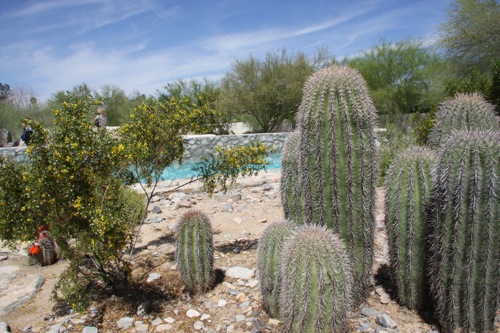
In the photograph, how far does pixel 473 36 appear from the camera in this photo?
13500 mm

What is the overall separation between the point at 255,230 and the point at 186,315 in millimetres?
2453

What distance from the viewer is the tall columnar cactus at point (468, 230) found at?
2.55 m

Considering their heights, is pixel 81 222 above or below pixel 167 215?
above

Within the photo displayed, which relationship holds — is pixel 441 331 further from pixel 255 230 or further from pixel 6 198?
pixel 6 198

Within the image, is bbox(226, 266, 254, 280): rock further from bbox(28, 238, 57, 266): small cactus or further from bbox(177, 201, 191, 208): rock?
bbox(177, 201, 191, 208): rock

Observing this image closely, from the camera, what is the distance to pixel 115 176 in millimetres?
3965

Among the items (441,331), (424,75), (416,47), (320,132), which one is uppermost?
(416,47)

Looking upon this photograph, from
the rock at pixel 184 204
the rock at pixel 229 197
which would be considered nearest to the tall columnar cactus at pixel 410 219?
the rock at pixel 229 197

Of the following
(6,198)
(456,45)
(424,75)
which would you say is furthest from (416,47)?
(6,198)

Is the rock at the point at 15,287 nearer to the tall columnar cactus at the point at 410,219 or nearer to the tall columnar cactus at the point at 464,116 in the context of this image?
the tall columnar cactus at the point at 410,219

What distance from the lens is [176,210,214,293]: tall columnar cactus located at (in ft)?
12.7

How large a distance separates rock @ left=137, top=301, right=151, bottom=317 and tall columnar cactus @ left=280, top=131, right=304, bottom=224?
5.30 ft

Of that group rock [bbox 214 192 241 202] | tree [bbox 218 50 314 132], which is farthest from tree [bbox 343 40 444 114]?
rock [bbox 214 192 241 202]

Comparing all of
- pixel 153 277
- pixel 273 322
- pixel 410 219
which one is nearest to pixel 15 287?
pixel 153 277
